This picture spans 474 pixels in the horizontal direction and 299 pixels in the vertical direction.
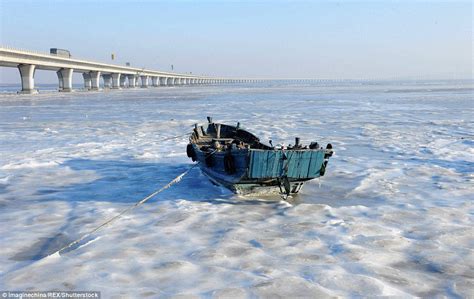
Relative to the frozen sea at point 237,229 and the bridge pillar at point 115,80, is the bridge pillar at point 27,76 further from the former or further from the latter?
the frozen sea at point 237,229

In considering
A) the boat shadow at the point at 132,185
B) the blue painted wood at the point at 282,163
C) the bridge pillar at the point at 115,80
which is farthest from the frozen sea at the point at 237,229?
the bridge pillar at the point at 115,80

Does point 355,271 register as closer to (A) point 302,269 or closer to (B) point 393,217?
(A) point 302,269

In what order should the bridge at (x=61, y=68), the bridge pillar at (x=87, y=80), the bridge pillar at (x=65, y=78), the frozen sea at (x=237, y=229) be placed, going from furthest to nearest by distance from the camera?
the bridge pillar at (x=87, y=80) → the bridge pillar at (x=65, y=78) → the bridge at (x=61, y=68) → the frozen sea at (x=237, y=229)

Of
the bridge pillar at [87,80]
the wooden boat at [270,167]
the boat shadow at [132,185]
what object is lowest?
the boat shadow at [132,185]

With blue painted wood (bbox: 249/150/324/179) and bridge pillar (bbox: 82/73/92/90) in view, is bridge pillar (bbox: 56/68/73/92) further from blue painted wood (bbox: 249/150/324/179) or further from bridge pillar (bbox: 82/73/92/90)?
blue painted wood (bbox: 249/150/324/179)

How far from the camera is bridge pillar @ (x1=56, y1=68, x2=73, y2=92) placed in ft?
337

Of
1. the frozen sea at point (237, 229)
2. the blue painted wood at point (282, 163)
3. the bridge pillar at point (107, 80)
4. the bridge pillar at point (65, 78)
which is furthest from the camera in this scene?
the bridge pillar at point (107, 80)

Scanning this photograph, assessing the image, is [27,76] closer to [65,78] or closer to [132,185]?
[65,78]

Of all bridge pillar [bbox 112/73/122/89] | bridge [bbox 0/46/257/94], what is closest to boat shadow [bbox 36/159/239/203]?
bridge [bbox 0/46/257/94]

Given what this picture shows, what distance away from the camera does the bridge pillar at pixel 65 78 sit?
337ft

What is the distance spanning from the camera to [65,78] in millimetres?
104562

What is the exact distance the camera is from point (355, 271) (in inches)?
290

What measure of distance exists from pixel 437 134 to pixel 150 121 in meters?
21.1

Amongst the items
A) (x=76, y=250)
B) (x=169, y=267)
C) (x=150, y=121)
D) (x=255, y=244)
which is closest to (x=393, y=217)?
(x=255, y=244)
